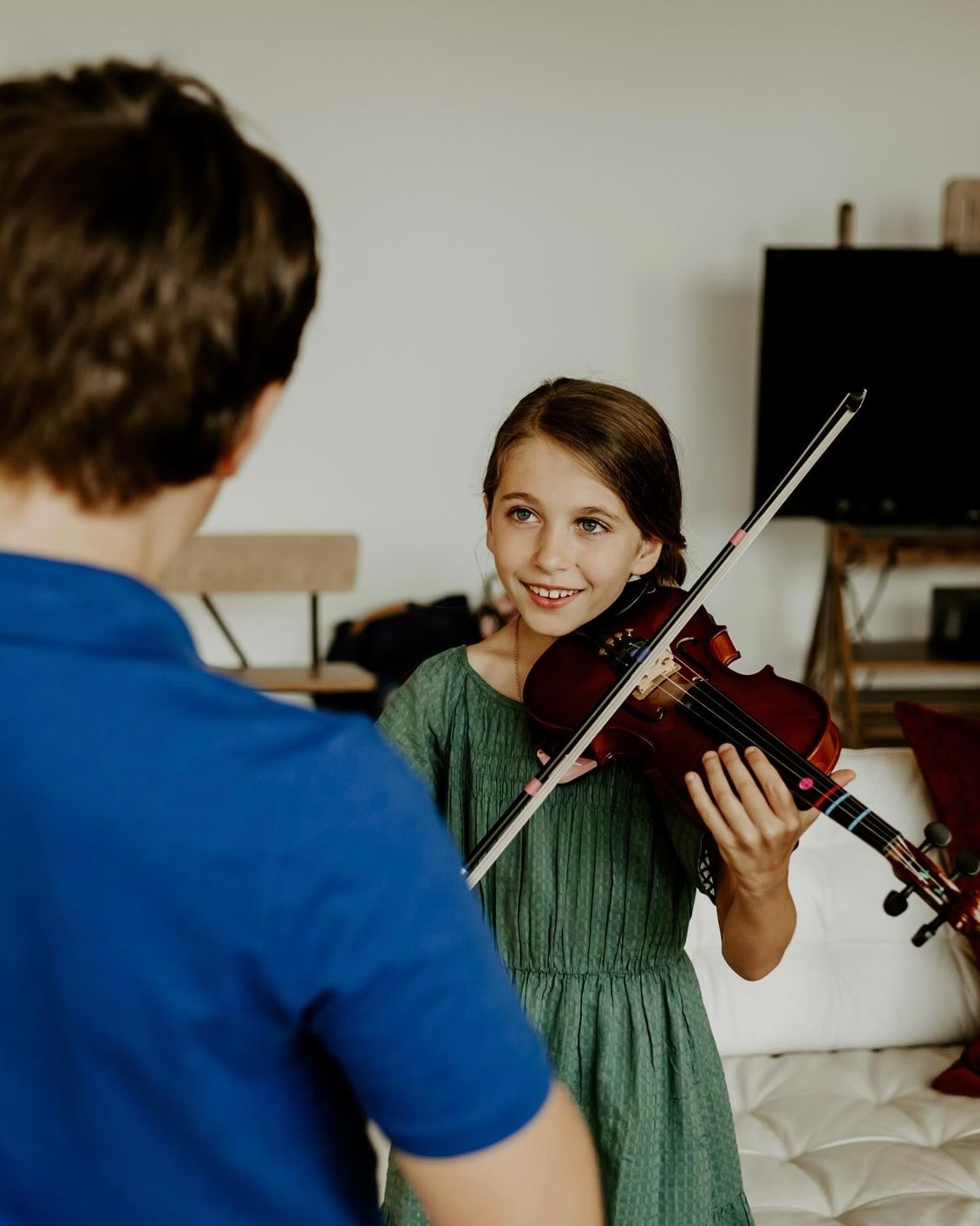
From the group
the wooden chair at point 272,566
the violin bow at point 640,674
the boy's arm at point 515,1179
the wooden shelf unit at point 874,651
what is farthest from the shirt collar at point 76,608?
the wooden shelf unit at point 874,651

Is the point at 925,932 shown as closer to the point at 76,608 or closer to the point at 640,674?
the point at 640,674

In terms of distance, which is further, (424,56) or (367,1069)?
(424,56)

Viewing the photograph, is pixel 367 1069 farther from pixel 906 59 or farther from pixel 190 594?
pixel 906 59

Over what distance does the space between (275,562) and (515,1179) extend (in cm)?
330

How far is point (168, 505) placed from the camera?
1.68 ft

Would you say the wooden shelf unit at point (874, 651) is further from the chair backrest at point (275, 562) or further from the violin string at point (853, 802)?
the violin string at point (853, 802)

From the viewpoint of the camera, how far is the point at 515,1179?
49 cm

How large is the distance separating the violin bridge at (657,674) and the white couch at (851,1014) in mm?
697

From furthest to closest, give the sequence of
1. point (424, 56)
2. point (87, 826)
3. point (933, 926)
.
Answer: point (424, 56), point (933, 926), point (87, 826)

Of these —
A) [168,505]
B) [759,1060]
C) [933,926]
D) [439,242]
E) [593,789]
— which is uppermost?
[439,242]

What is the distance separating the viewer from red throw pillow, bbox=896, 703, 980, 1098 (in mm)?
1802

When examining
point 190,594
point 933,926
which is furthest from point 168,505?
point 190,594

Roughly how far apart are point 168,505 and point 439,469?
3655 mm

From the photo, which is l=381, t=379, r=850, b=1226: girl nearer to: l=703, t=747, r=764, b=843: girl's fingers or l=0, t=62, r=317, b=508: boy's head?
l=703, t=747, r=764, b=843: girl's fingers
